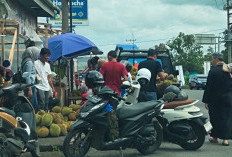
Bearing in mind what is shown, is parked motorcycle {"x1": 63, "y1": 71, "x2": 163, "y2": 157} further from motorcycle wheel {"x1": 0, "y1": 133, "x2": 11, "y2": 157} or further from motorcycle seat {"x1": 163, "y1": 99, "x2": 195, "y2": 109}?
motorcycle wheel {"x1": 0, "y1": 133, "x2": 11, "y2": 157}

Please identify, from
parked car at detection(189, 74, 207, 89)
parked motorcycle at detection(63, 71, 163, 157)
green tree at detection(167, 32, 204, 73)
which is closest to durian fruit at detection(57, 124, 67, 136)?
parked motorcycle at detection(63, 71, 163, 157)

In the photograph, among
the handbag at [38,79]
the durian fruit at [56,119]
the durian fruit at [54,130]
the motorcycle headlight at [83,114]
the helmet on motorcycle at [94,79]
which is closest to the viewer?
the motorcycle headlight at [83,114]

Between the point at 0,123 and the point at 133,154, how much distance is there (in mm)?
3089

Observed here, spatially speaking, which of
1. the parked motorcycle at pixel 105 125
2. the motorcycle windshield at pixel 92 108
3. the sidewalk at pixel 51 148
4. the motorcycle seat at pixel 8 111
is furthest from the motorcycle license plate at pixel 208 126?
the motorcycle seat at pixel 8 111

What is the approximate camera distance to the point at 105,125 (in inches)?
276

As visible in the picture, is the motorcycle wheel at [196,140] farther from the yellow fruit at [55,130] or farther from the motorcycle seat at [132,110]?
the yellow fruit at [55,130]

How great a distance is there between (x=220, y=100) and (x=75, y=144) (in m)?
3.73

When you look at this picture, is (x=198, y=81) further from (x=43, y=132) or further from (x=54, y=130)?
(x=43, y=132)

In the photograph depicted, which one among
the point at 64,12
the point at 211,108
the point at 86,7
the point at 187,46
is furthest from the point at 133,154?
the point at 187,46

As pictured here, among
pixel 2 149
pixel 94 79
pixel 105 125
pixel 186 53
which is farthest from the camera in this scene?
pixel 186 53

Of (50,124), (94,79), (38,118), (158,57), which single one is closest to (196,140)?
(94,79)

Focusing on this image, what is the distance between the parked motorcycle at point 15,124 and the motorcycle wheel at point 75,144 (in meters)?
0.65

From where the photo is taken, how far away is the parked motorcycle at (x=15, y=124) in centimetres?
569

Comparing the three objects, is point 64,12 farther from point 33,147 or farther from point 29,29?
point 33,147
